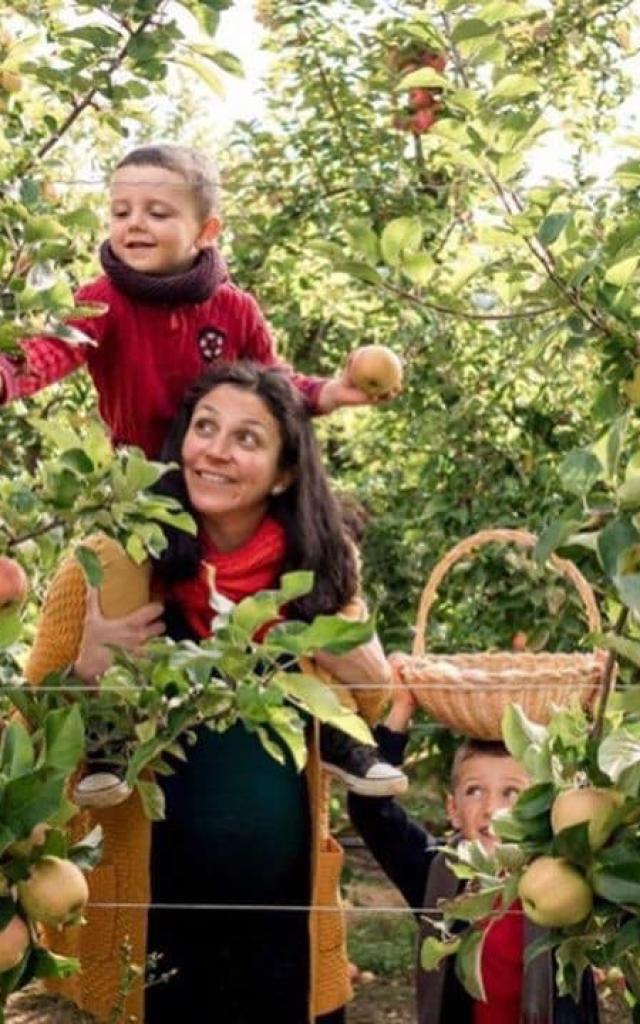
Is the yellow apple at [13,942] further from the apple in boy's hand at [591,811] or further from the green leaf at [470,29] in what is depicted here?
the green leaf at [470,29]

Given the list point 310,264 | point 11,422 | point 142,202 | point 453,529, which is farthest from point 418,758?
point 142,202

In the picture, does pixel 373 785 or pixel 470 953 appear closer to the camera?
pixel 470 953

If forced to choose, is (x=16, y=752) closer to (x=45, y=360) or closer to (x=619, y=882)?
(x=619, y=882)

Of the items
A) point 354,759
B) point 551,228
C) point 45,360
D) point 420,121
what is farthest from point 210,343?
point 420,121

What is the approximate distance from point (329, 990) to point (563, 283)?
3.50 feet

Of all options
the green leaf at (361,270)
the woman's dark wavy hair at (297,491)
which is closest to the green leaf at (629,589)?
the green leaf at (361,270)

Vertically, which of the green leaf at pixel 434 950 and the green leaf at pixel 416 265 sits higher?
the green leaf at pixel 416 265

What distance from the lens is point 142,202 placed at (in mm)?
2711

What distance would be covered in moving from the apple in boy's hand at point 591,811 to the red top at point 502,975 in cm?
86

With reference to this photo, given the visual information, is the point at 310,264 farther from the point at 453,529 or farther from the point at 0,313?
the point at 0,313

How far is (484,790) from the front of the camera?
8.72 ft

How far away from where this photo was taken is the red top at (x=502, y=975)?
2.52 metres

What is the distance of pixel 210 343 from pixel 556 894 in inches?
50.4

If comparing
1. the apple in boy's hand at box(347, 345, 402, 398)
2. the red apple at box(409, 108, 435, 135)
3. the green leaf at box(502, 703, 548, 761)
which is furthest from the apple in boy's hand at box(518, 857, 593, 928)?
the red apple at box(409, 108, 435, 135)
